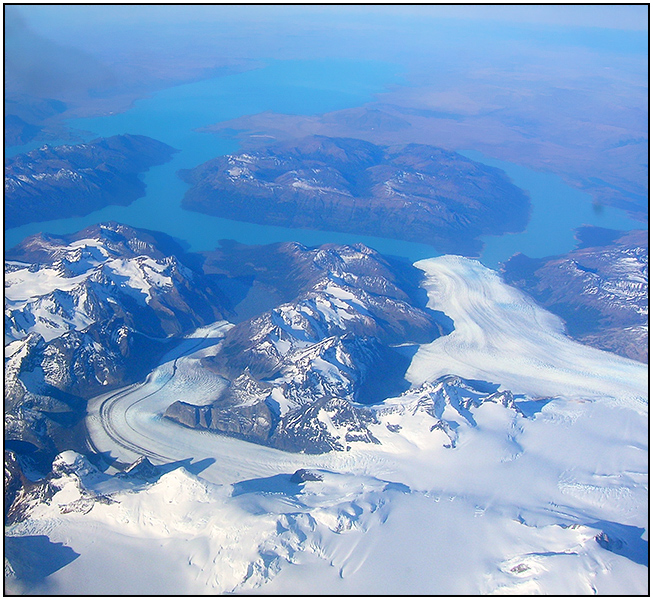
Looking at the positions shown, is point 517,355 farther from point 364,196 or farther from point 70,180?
point 70,180

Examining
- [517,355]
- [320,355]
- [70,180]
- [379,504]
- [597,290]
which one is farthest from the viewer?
[70,180]

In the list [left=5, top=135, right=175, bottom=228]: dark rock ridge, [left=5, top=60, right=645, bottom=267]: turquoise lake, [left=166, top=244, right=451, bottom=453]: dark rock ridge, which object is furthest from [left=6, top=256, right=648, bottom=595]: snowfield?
[left=5, top=135, right=175, bottom=228]: dark rock ridge

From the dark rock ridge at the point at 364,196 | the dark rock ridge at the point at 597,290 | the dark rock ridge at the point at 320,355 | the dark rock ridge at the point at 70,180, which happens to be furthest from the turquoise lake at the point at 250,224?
the dark rock ridge at the point at 320,355

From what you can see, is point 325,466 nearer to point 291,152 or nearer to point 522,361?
point 522,361

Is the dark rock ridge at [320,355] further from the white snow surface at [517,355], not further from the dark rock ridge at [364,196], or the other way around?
the dark rock ridge at [364,196]

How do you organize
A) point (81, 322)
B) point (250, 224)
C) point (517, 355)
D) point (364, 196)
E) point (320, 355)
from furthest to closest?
1. point (364, 196)
2. point (250, 224)
3. point (517, 355)
4. point (81, 322)
5. point (320, 355)

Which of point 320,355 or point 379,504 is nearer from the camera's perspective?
point 379,504

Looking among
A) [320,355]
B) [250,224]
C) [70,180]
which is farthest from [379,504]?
[70,180]

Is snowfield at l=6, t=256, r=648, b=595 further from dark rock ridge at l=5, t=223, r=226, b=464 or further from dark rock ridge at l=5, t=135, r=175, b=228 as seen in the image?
dark rock ridge at l=5, t=135, r=175, b=228
